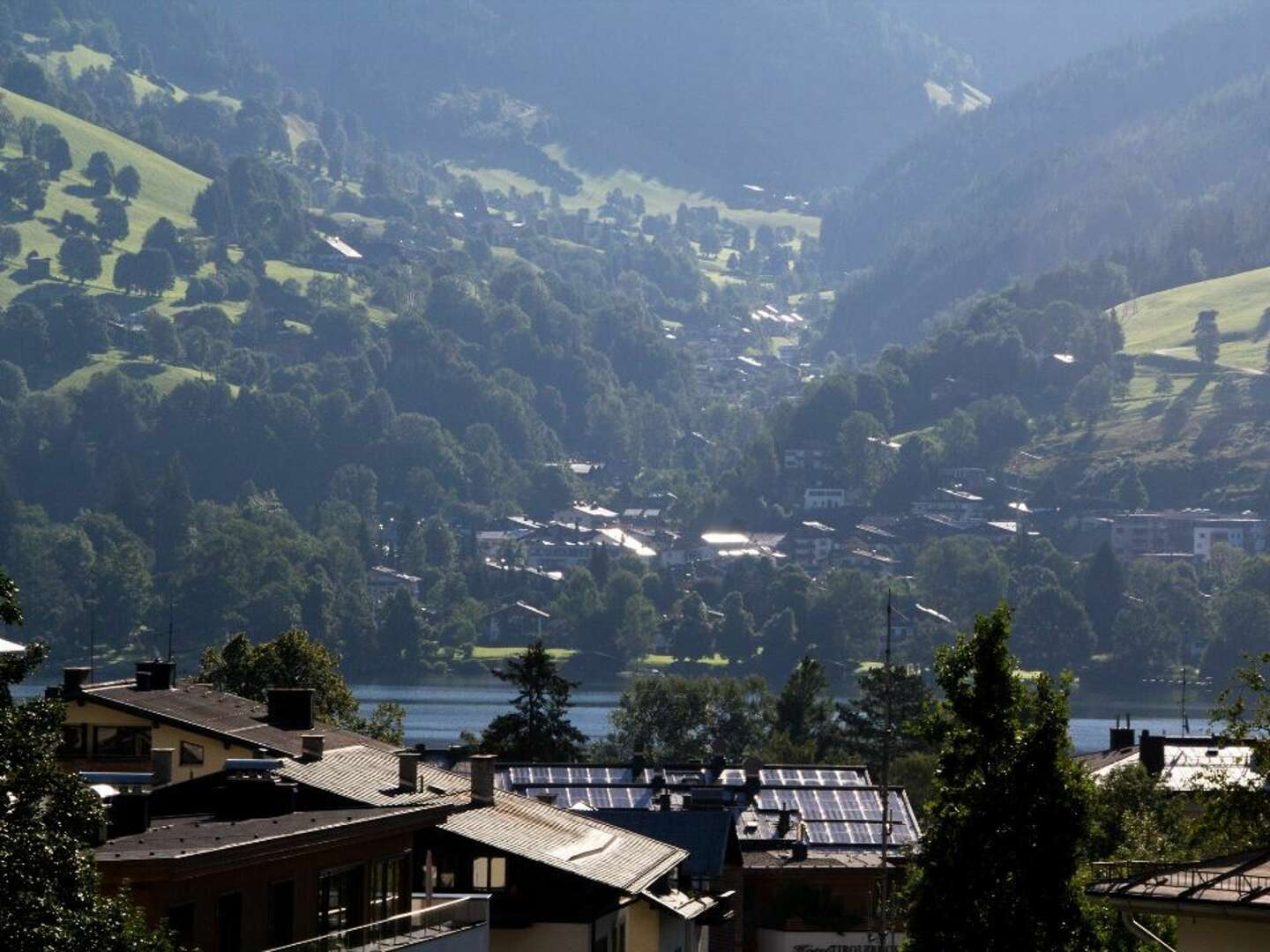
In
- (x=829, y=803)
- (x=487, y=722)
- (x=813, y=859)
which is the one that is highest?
(x=487, y=722)

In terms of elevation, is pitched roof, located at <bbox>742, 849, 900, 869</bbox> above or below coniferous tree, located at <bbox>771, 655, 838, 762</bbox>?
below

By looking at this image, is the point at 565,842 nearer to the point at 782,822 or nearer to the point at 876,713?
the point at 782,822

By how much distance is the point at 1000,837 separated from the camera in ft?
79.9

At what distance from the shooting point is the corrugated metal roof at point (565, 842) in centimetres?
2862

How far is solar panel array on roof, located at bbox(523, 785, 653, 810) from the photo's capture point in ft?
206

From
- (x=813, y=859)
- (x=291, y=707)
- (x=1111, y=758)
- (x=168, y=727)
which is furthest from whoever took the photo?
(x=1111, y=758)

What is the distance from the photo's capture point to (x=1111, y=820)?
62188mm

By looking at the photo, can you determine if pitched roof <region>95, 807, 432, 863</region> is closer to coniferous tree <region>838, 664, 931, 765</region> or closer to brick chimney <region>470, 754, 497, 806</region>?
brick chimney <region>470, 754, 497, 806</region>

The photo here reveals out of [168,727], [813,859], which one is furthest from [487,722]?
[168,727]

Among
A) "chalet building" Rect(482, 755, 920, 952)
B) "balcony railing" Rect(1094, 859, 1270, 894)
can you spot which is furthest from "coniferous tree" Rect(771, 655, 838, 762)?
"balcony railing" Rect(1094, 859, 1270, 894)

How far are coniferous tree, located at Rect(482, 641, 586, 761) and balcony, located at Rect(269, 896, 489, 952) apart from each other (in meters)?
70.8

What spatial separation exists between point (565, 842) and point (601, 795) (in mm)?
34086

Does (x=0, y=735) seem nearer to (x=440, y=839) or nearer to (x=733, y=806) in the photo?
(x=440, y=839)

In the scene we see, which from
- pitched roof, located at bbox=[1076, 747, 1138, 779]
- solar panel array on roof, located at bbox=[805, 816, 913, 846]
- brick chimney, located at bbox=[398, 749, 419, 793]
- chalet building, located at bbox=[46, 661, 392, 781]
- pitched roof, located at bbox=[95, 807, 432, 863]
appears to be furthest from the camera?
pitched roof, located at bbox=[1076, 747, 1138, 779]
